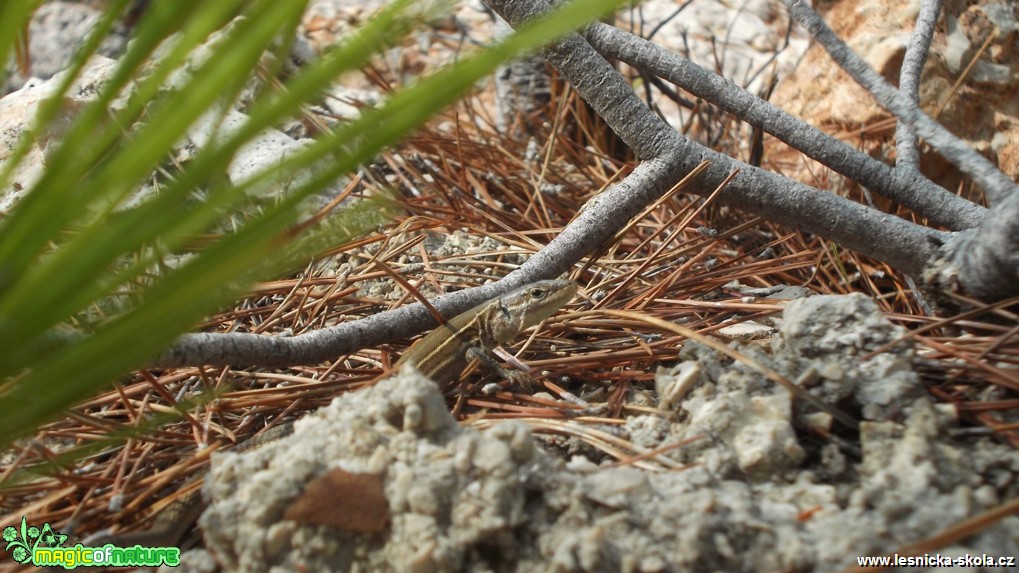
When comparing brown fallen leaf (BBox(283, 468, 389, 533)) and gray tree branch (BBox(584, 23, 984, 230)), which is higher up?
gray tree branch (BBox(584, 23, 984, 230))

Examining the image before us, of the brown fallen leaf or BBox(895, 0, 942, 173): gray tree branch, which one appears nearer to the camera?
the brown fallen leaf

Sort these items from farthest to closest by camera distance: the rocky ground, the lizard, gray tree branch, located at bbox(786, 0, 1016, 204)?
the lizard → gray tree branch, located at bbox(786, 0, 1016, 204) → the rocky ground

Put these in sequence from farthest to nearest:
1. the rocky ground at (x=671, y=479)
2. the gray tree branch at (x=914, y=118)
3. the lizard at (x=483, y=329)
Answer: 1. the lizard at (x=483, y=329)
2. the gray tree branch at (x=914, y=118)
3. the rocky ground at (x=671, y=479)

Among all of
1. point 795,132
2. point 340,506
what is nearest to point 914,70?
point 795,132

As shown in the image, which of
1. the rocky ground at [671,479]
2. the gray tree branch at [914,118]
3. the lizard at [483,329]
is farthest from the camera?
the lizard at [483,329]

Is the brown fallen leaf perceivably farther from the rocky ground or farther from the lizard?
the lizard

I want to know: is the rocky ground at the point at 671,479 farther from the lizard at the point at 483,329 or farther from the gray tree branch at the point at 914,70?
the gray tree branch at the point at 914,70

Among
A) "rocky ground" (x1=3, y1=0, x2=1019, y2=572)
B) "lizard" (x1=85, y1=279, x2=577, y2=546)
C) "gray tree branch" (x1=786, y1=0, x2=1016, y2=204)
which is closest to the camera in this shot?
"rocky ground" (x1=3, y1=0, x2=1019, y2=572)

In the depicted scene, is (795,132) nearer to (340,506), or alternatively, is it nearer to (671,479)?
(671,479)

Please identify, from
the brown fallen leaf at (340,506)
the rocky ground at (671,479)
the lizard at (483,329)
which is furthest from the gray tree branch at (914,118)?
the brown fallen leaf at (340,506)

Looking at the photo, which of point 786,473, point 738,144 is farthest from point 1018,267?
point 738,144

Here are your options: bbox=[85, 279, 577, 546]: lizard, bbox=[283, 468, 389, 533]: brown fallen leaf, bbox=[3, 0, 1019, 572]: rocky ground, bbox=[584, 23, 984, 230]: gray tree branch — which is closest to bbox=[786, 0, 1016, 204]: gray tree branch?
bbox=[584, 23, 984, 230]: gray tree branch

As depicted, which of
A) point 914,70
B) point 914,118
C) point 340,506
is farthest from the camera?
point 914,70
